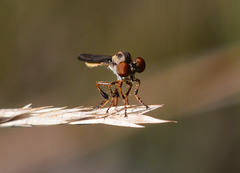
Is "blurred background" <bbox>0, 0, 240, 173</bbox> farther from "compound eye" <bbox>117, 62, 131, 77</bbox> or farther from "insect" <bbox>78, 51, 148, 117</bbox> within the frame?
"compound eye" <bbox>117, 62, 131, 77</bbox>

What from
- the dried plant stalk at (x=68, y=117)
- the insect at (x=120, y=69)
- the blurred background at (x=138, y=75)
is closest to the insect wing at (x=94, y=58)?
the insect at (x=120, y=69)

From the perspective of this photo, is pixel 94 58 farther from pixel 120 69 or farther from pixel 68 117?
pixel 68 117

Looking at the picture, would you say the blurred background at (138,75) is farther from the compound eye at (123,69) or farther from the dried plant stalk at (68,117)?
the dried plant stalk at (68,117)

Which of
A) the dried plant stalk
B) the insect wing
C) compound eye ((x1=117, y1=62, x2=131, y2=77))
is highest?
the insect wing

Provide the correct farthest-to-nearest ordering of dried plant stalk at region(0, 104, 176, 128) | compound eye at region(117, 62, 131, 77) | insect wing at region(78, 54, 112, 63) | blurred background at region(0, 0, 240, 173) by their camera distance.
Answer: blurred background at region(0, 0, 240, 173) → insect wing at region(78, 54, 112, 63) → compound eye at region(117, 62, 131, 77) → dried plant stalk at region(0, 104, 176, 128)

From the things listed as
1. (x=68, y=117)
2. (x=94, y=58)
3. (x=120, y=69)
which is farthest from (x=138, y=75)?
(x=68, y=117)

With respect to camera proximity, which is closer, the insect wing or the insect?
the insect

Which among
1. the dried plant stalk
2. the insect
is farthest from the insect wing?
the dried plant stalk
